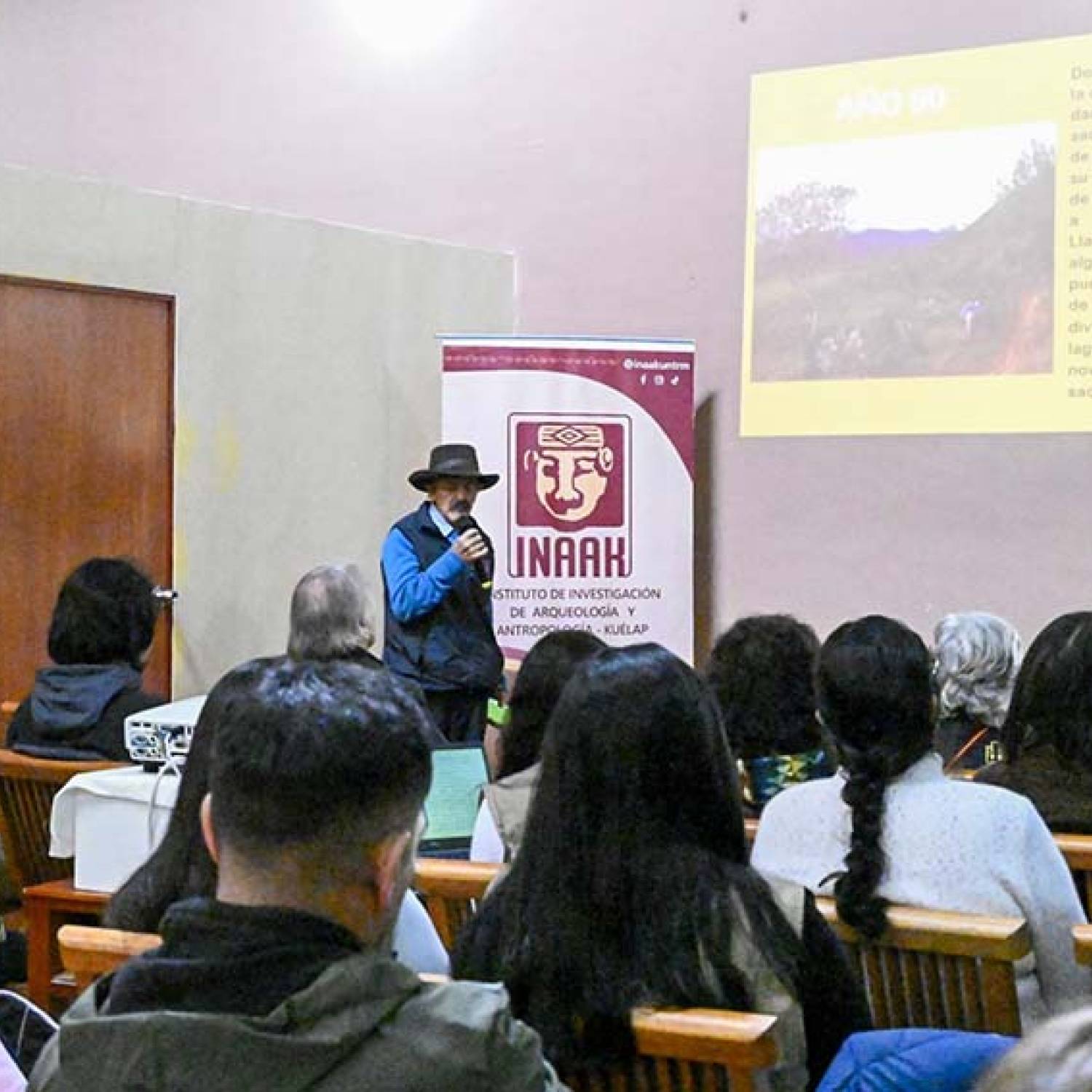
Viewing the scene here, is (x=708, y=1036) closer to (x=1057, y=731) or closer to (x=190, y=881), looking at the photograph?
(x=190, y=881)

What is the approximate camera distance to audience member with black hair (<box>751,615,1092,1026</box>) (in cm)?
223

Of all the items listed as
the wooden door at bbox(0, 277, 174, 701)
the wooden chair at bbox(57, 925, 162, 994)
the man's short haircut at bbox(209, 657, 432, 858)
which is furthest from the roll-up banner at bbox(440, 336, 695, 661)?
the man's short haircut at bbox(209, 657, 432, 858)

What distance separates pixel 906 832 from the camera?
228 cm

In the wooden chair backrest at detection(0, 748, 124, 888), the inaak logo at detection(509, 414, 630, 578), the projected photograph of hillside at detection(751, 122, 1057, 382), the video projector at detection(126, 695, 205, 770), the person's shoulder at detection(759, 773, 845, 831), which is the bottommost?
the wooden chair backrest at detection(0, 748, 124, 888)

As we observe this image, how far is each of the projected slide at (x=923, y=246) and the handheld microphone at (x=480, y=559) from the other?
1.20 metres

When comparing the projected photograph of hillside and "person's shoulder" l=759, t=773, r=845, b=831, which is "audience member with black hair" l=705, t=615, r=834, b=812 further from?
the projected photograph of hillside

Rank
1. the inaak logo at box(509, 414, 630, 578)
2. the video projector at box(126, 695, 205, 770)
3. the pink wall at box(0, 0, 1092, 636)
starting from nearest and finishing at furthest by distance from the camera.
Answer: the video projector at box(126, 695, 205, 770) < the pink wall at box(0, 0, 1092, 636) < the inaak logo at box(509, 414, 630, 578)

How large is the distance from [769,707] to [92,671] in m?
1.62

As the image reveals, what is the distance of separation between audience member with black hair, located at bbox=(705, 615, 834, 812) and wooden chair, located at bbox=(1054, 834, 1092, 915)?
0.50m

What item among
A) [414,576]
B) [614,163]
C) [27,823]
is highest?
[614,163]

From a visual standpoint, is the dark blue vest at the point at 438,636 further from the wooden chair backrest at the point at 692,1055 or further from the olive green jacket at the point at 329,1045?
the olive green jacket at the point at 329,1045

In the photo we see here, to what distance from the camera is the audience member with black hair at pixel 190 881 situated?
2088 mm

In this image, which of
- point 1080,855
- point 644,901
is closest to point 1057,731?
point 1080,855

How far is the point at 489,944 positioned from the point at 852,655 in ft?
2.65
